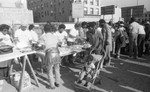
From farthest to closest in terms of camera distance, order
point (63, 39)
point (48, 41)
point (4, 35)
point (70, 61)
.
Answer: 1. point (70, 61)
2. point (63, 39)
3. point (4, 35)
4. point (48, 41)

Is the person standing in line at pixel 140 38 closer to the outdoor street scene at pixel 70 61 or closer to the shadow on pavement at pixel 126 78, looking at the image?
the outdoor street scene at pixel 70 61

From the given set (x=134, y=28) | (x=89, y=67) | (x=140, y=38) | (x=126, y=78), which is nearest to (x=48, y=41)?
(x=89, y=67)

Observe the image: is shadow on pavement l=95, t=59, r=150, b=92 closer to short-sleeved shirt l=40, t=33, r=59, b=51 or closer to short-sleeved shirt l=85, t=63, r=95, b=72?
short-sleeved shirt l=85, t=63, r=95, b=72

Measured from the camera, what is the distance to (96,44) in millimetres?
4148

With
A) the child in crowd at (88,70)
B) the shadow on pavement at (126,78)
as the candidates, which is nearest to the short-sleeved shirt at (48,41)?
the child in crowd at (88,70)

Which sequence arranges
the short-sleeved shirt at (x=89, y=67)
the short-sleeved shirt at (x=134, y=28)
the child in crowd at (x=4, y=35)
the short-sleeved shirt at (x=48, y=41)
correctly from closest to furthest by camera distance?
the short-sleeved shirt at (x=48, y=41), the short-sleeved shirt at (x=89, y=67), the child in crowd at (x=4, y=35), the short-sleeved shirt at (x=134, y=28)

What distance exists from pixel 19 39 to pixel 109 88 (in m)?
3.64

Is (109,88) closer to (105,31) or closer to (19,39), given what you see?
(105,31)

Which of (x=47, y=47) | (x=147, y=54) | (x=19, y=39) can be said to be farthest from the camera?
(x=147, y=54)

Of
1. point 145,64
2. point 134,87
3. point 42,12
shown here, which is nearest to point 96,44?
point 134,87

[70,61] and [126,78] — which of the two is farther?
[70,61]

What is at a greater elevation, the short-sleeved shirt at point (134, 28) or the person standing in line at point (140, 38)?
the short-sleeved shirt at point (134, 28)

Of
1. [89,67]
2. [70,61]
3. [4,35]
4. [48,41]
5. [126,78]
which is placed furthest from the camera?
[70,61]

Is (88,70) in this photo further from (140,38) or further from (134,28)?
(140,38)
